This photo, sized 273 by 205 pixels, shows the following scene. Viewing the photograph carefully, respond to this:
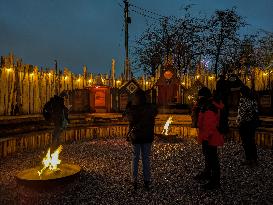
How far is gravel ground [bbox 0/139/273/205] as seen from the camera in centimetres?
655

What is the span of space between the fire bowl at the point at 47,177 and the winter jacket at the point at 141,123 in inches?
65.9

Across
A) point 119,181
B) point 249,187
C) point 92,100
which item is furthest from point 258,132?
point 92,100

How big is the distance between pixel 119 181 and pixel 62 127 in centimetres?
260

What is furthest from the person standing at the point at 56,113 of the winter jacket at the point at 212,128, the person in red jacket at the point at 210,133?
the winter jacket at the point at 212,128

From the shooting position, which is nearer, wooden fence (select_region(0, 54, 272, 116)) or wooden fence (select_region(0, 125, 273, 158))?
wooden fence (select_region(0, 125, 273, 158))

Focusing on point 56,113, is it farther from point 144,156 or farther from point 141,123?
point 144,156

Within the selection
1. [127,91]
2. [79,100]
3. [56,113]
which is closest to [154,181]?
[56,113]

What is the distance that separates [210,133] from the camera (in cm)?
700

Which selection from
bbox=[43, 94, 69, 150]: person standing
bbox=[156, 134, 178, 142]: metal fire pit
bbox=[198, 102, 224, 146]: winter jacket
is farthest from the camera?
bbox=[156, 134, 178, 142]: metal fire pit

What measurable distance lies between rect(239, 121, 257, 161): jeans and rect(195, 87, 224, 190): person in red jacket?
2.38m

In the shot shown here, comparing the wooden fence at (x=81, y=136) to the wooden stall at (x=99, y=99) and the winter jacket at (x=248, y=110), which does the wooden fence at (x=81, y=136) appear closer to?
the wooden stall at (x=99, y=99)

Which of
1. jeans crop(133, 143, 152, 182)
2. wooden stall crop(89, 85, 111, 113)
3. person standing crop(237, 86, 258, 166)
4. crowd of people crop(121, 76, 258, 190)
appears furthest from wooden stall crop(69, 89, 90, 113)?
jeans crop(133, 143, 152, 182)

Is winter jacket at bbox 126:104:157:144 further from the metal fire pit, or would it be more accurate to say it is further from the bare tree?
the bare tree

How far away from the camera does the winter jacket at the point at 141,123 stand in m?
7.05
